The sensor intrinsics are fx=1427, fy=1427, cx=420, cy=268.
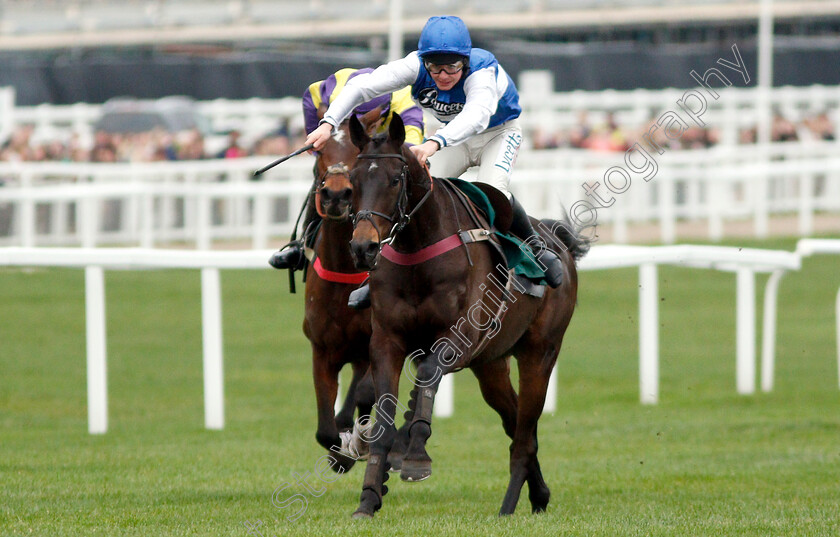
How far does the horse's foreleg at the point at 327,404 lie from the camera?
6452 millimetres

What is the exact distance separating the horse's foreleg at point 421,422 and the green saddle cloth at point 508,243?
81 cm

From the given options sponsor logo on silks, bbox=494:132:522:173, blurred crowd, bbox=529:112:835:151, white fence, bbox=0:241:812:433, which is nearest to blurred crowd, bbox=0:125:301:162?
blurred crowd, bbox=529:112:835:151

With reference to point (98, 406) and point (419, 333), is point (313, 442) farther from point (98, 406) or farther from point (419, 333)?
point (419, 333)

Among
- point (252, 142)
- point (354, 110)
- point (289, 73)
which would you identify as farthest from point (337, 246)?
point (289, 73)

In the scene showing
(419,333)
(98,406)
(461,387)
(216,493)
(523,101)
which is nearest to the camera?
(419,333)

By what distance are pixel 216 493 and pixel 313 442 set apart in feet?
6.10

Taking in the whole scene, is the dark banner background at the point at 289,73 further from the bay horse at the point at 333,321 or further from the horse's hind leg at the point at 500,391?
the bay horse at the point at 333,321

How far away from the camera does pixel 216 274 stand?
8469 millimetres

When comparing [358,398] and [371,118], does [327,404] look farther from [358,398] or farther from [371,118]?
[371,118]

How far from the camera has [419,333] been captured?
570cm

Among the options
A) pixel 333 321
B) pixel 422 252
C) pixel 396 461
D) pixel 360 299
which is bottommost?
pixel 396 461

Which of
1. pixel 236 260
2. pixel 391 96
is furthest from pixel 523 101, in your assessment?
pixel 391 96

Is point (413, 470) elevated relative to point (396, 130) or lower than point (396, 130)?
lower

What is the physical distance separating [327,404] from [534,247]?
3.92 feet
